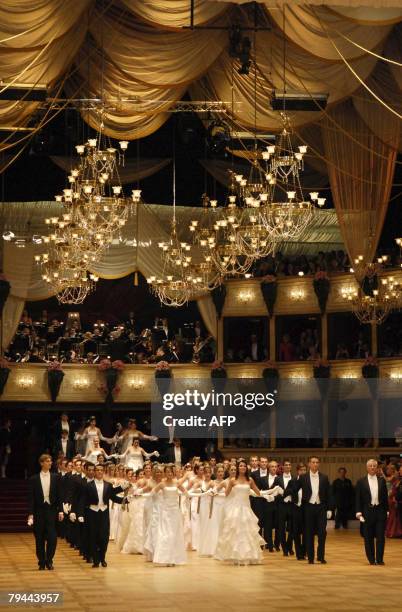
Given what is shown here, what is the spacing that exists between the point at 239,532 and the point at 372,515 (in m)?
1.85

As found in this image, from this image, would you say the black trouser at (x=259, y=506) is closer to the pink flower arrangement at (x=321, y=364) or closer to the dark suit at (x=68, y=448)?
the dark suit at (x=68, y=448)

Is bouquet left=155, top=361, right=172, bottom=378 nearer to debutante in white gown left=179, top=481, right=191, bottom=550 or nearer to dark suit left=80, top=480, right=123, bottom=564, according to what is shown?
debutante in white gown left=179, top=481, right=191, bottom=550

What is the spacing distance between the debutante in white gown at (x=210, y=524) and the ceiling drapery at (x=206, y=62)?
225 inches

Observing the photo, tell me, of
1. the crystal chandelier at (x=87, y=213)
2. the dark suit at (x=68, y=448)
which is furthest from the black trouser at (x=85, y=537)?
the dark suit at (x=68, y=448)

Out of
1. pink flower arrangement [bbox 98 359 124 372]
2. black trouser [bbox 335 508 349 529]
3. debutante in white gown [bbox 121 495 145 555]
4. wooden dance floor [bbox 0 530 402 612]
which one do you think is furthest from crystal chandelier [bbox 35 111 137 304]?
black trouser [bbox 335 508 349 529]

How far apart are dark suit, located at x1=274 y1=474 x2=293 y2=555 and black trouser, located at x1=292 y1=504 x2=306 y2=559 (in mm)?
386

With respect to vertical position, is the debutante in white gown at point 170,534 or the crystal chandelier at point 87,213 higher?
the crystal chandelier at point 87,213

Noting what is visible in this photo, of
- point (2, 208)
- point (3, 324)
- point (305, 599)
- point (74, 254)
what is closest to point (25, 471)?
point (3, 324)

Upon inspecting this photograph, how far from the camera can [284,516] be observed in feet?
56.7

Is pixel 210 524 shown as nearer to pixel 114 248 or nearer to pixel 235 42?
pixel 235 42

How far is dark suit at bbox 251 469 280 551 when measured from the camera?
17.6 metres

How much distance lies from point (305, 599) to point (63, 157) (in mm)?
17055

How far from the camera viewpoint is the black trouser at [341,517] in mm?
24297

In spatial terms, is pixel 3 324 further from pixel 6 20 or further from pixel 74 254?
pixel 6 20
